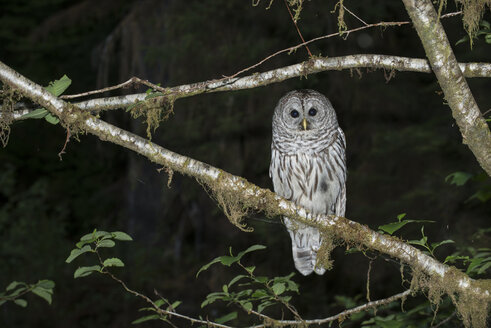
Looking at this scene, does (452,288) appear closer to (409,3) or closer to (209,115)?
(409,3)

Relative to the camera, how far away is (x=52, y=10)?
1334cm

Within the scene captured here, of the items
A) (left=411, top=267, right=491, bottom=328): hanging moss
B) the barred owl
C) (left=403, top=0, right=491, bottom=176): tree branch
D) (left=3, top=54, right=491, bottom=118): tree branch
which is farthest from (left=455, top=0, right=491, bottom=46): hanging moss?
the barred owl

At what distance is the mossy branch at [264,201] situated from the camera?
2.52 meters

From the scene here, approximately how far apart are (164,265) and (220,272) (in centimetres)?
231

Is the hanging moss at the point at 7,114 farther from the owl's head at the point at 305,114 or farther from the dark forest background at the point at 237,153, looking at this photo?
the dark forest background at the point at 237,153

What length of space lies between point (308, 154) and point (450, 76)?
2198 mm

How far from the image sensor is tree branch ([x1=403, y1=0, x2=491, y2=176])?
82.0 inches

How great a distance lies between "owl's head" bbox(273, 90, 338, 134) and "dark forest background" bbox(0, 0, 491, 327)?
1.08 m

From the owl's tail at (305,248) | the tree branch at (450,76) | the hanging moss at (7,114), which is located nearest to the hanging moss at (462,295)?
the tree branch at (450,76)

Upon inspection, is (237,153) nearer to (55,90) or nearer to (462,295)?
(55,90)

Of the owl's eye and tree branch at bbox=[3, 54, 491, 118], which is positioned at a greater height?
the owl's eye

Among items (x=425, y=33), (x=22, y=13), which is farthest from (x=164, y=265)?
(x=425, y=33)

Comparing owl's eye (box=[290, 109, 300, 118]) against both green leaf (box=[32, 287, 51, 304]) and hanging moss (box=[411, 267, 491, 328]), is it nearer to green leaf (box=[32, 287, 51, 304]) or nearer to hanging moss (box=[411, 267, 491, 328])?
hanging moss (box=[411, 267, 491, 328])

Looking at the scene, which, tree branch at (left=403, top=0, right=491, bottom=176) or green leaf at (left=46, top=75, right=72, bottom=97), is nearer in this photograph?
tree branch at (left=403, top=0, right=491, bottom=176)
